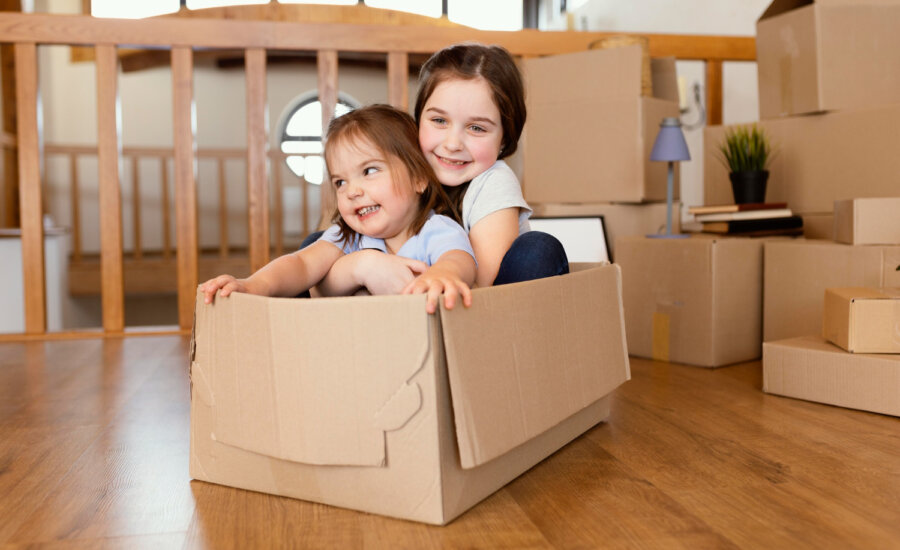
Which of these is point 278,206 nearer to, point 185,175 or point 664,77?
point 185,175

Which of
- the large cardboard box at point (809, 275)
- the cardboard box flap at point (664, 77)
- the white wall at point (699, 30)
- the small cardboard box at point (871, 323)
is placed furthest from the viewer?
the white wall at point (699, 30)

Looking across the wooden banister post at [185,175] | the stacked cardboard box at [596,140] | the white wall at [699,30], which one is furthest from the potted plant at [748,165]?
the wooden banister post at [185,175]

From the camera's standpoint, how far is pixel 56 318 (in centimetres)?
347

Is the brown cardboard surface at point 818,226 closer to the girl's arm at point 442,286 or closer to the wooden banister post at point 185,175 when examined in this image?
the girl's arm at point 442,286

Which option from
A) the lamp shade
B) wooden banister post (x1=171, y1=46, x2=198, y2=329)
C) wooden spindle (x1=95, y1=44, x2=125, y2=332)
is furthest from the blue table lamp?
wooden spindle (x1=95, y1=44, x2=125, y2=332)

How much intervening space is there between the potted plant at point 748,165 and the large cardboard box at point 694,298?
0.18m

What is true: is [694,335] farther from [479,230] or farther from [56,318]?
[56,318]

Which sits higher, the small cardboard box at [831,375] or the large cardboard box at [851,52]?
the large cardboard box at [851,52]

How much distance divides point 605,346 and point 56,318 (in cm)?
311

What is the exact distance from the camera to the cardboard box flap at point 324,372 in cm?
78

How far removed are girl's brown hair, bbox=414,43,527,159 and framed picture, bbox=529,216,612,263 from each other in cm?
86

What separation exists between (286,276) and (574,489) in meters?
0.51

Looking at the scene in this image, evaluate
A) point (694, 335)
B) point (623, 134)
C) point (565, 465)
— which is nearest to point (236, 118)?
point (623, 134)

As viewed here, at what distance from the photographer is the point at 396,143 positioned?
1.16 meters
